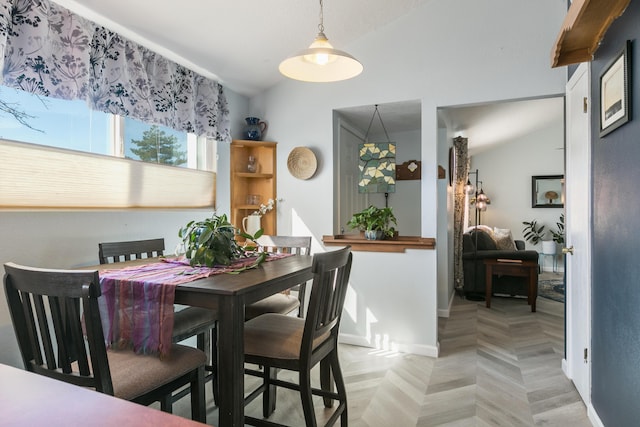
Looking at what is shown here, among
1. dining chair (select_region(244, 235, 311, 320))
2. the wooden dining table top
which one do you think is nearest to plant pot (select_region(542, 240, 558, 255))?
Result: dining chair (select_region(244, 235, 311, 320))

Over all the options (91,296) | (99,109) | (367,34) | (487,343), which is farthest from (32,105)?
(487,343)

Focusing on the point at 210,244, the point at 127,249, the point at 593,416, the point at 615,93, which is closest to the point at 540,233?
the point at 593,416

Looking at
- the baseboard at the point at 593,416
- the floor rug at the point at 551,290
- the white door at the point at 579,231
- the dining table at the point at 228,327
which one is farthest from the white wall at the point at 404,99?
the floor rug at the point at 551,290

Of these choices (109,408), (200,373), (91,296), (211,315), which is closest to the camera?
(109,408)

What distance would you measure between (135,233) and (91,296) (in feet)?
5.04

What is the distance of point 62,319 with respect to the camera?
1.29 meters

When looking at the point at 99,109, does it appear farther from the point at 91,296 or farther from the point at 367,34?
the point at 367,34

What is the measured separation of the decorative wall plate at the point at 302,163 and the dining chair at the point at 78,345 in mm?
2150

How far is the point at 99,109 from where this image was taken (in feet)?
7.23

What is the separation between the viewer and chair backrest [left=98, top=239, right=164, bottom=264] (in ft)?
6.94

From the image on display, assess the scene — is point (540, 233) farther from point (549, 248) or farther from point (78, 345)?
point (78, 345)

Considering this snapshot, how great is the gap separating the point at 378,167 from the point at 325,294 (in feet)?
6.09

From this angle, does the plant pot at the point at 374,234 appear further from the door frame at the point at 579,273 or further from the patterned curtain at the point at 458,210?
the patterned curtain at the point at 458,210

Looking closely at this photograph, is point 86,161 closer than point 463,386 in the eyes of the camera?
Yes
